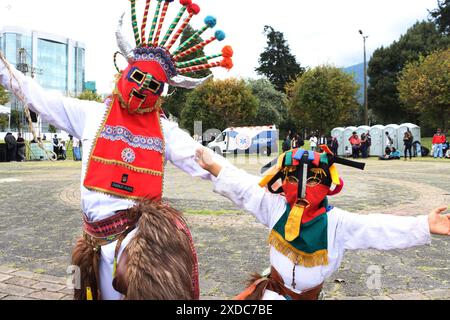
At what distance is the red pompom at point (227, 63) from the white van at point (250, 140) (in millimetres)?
23272

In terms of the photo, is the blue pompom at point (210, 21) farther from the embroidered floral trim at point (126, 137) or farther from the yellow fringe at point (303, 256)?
the yellow fringe at point (303, 256)

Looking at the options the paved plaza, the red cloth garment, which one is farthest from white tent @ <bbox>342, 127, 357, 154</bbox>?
the red cloth garment

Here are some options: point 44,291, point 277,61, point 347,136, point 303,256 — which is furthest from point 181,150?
point 277,61

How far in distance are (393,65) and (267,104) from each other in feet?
44.9

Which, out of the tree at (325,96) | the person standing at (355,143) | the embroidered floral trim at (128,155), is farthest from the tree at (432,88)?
the embroidered floral trim at (128,155)

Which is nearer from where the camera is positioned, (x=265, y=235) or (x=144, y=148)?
(x=144, y=148)

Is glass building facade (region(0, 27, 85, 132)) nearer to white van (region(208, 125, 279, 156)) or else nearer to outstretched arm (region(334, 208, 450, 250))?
white van (region(208, 125, 279, 156))

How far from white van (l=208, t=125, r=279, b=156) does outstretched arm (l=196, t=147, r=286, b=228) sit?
76.5 feet

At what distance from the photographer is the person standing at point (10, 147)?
21.2 metres

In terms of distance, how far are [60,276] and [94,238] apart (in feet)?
7.55

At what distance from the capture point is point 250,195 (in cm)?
259
